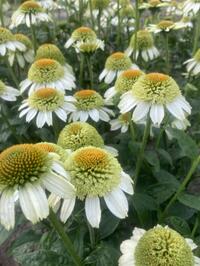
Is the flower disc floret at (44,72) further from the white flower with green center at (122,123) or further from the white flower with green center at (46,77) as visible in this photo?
the white flower with green center at (122,123)

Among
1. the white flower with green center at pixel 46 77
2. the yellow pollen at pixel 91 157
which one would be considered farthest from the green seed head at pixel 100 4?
→ the yellow pollen at pixel 91 157

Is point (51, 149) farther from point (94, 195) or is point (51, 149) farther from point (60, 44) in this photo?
point (60, 44)

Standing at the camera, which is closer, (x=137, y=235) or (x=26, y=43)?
(x=137, y=235)

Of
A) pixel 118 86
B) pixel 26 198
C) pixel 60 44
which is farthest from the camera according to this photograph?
pixel 60 44

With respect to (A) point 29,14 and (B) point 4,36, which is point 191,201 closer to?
(B) point 4,36

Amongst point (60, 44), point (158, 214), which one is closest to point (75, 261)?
point (158, 214)

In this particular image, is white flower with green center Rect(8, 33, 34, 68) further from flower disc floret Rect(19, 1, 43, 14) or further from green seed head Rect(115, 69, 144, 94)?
A: green seed head Rect(115, 69, 144, 94)
